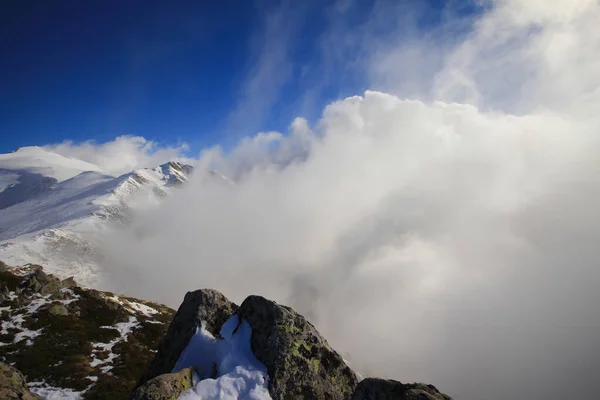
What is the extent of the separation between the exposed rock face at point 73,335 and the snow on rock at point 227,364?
70.6ft

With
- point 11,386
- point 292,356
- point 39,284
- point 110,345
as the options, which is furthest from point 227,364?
point 39,284

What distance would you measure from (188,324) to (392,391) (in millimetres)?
11098

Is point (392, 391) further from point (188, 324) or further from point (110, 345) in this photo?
point (110, 345)

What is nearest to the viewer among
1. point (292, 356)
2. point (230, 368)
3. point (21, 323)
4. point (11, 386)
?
point (11, 386)

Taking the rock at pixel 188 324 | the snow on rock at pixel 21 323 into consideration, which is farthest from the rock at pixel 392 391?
the snow on rock at pixel 21 323

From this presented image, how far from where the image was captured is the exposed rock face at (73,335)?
31.6m

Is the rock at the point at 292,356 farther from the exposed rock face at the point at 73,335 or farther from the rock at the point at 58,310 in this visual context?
the rock at the point at 58,310

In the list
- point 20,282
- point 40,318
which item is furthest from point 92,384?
point 20,282

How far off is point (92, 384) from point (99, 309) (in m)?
25.4

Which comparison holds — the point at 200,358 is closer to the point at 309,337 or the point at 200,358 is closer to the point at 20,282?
the point at 309,337

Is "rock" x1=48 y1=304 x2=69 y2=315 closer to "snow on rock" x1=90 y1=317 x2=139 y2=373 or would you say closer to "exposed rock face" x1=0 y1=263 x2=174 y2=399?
"exposed rock face" x1=0 y1=263 x2=174 y2=399

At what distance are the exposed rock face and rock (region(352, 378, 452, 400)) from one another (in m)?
28.3

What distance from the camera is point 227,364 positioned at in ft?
47.7

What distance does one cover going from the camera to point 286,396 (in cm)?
1356
